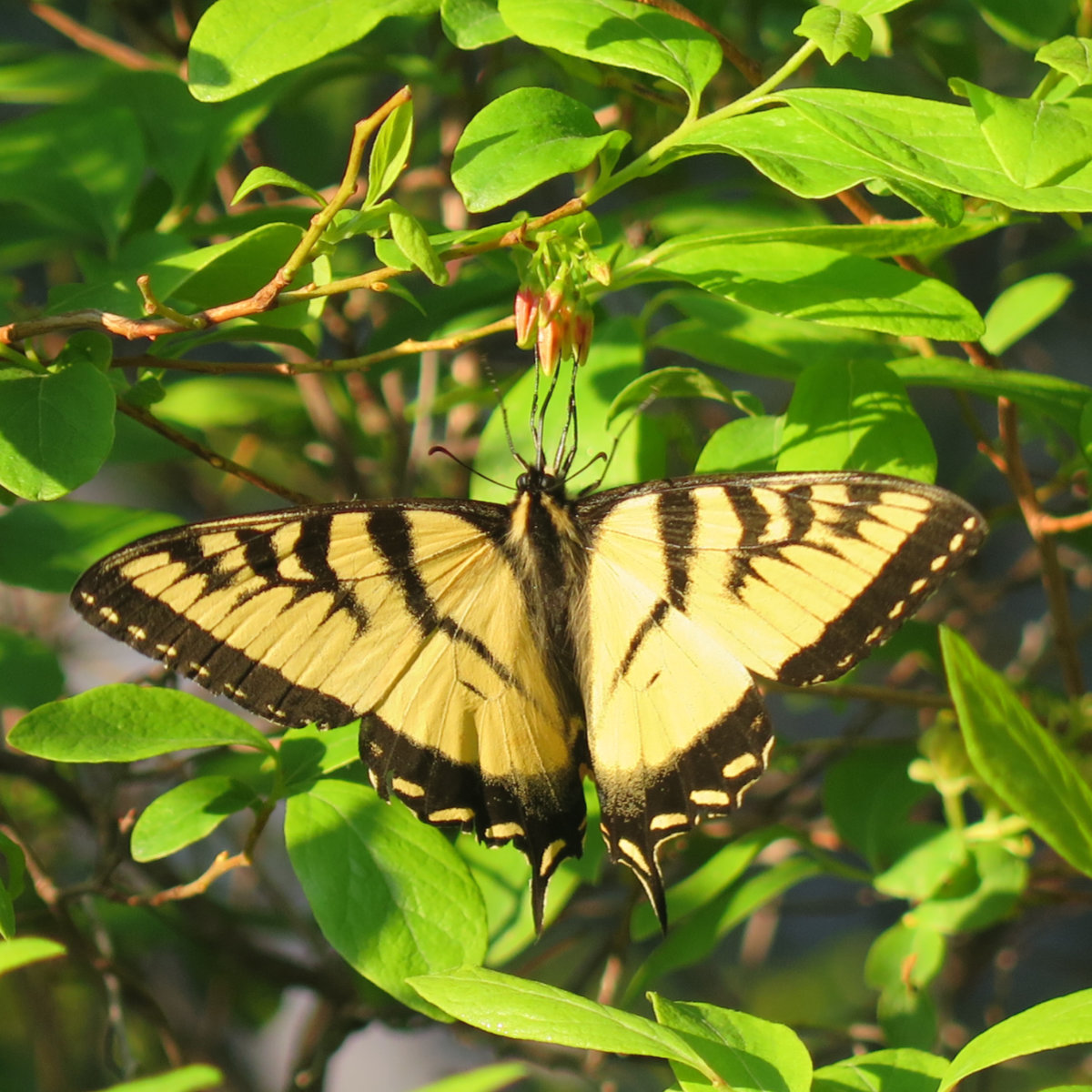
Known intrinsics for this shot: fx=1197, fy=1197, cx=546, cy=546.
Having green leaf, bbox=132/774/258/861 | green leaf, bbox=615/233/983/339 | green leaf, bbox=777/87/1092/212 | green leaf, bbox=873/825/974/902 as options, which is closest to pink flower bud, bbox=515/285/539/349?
green leaf, bbox=615/233/983/339

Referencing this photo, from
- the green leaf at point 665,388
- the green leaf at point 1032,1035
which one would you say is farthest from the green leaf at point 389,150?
the green leaf at point 1032,1035

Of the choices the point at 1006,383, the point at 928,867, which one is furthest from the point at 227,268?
the point at 928,867

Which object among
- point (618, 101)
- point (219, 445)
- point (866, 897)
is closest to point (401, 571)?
point (618, 101)

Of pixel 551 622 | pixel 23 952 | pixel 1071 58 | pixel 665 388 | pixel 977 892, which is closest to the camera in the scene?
pixel 23 952

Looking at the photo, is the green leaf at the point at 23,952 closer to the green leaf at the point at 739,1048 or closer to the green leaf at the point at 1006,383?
the green leaf at the point at 739,1048

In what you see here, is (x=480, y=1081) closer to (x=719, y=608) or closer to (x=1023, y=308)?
(x=719, y=608)

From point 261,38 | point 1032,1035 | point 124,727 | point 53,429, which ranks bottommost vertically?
point 1032,1035
